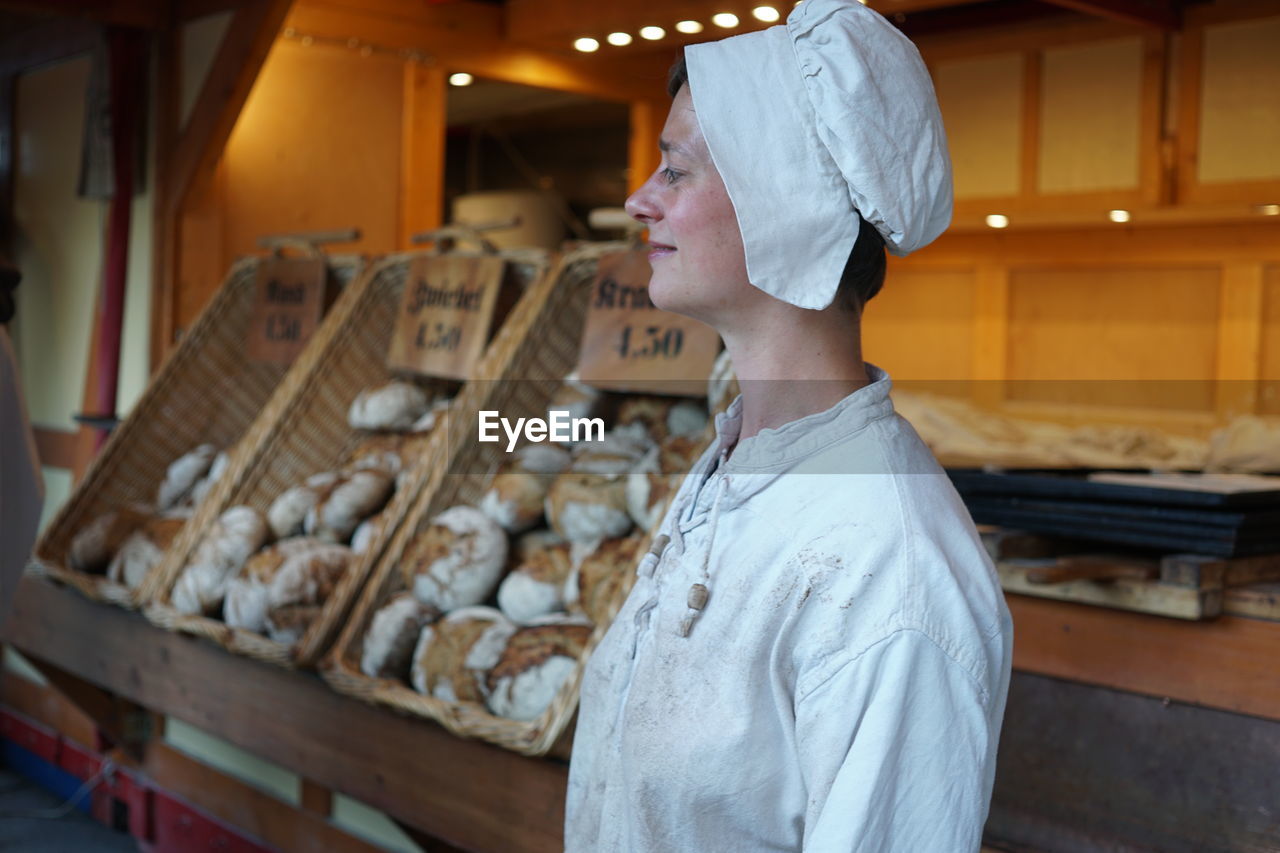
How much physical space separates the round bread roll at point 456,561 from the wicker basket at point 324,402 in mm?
187

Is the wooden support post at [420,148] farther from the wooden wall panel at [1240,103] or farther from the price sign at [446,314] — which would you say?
the wooden wall panel at [1240,103]

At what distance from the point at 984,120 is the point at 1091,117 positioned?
1.32 feet

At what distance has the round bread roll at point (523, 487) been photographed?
7.30 ft

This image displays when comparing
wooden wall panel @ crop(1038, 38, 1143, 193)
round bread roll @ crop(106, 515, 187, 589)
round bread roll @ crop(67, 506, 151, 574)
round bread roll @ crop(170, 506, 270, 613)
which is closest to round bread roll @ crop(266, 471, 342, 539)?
round bread roll @ crop(170, 506, 270, 613)

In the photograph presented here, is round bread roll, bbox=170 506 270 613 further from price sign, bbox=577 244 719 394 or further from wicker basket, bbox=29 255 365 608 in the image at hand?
price sign, bbox=577 244 719 394

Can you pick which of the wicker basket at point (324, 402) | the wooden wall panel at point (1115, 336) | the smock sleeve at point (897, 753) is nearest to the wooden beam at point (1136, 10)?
the wooden wall panel at point (1115, 336)

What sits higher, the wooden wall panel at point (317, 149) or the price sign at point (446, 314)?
the wooden wall panel at point (317, 149)

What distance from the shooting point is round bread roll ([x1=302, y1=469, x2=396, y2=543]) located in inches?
98.1

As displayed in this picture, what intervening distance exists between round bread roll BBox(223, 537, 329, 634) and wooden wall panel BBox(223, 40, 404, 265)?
1587 mm

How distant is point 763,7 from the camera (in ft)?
10.1

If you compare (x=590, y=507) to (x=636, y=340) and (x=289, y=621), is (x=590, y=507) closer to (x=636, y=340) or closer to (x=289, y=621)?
(x=636, y=340)

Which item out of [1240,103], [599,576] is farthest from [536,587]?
[1240,103]

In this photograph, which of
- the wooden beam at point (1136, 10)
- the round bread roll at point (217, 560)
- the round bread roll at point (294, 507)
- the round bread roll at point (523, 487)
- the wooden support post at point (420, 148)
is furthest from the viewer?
the wooden support post at point (420, 148)

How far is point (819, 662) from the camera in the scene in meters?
0.88
